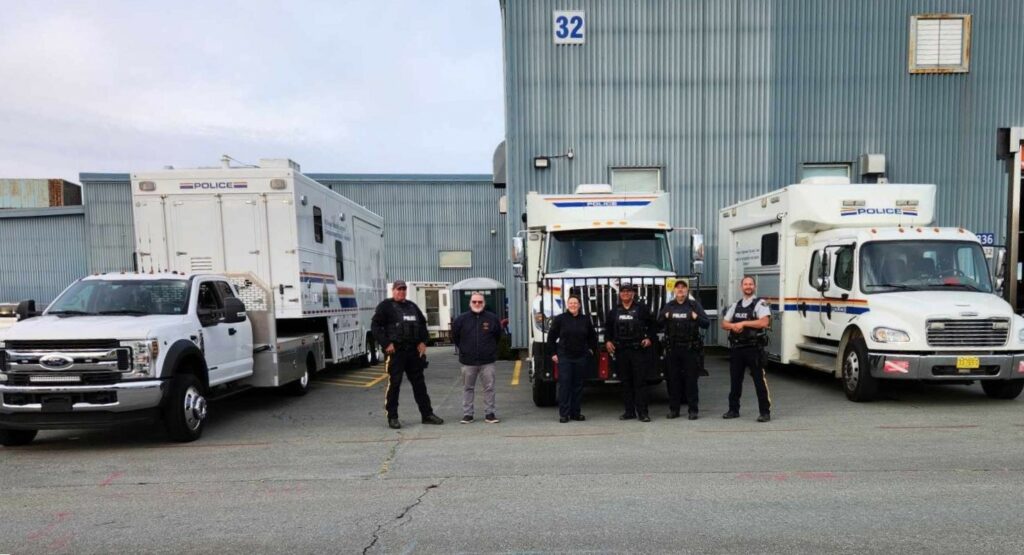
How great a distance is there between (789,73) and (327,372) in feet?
45.5

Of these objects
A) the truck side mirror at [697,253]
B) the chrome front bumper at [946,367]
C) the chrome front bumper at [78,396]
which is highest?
the truck side mirror at [697,253]

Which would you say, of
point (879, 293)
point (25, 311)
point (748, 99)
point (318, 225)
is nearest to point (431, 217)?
point (748, 99)

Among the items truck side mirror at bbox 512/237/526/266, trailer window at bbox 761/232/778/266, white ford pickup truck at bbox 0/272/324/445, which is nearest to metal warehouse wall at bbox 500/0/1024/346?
trailer window at bbox 761/232/778/266

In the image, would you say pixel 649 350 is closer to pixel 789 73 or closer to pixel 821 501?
pixel 821 501

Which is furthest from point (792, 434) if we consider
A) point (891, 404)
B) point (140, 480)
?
point (140, 480)

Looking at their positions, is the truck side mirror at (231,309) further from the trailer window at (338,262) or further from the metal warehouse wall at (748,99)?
the metal warehouse wall at (748,99)

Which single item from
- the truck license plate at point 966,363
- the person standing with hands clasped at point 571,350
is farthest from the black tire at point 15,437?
the truck license plate at point 966,363

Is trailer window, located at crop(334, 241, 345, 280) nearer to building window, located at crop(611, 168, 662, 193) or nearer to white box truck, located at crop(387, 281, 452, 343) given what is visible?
building window, located at crop(611, 168, 662, 193)

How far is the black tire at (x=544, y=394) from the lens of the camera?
873 cm

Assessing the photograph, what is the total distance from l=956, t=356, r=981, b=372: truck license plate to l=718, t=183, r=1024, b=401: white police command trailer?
0.04ft

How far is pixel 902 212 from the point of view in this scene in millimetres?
9852

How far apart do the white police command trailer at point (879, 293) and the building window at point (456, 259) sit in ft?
57.5

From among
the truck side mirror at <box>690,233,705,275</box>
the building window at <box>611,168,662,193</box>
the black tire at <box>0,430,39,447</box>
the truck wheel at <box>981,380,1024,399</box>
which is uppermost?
the building window at <box>611,168,662,193</box>

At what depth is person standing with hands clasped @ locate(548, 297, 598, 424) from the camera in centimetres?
764
